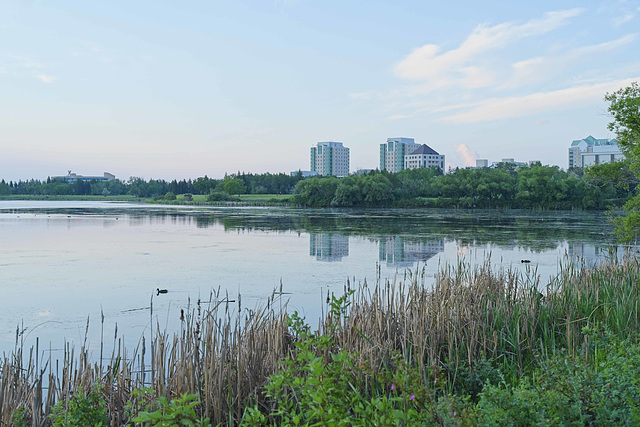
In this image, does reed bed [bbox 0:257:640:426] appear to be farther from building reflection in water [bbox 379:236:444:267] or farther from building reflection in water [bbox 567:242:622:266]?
building reflection in water [bbox 567:242:622:266]

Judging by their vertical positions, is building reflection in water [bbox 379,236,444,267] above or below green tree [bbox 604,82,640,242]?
below

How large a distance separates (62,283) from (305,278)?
566 cm

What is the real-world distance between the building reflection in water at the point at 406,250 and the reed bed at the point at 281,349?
8756 mm

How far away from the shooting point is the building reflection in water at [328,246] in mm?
18469

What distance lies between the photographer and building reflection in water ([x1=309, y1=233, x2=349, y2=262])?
1847cm

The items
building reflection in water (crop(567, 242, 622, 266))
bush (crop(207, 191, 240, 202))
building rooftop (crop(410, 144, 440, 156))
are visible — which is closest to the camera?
building reflection in water (crop(567, 242, 622, 266))

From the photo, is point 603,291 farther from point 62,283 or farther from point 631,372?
point 62,283

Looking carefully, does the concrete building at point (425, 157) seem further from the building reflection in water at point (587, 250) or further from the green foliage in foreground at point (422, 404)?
the green foliage in foreground at point (422, 404)

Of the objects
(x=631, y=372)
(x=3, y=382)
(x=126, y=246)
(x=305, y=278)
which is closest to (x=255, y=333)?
(x=3, y=382)

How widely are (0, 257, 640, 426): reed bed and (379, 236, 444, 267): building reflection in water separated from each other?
28.7 feet

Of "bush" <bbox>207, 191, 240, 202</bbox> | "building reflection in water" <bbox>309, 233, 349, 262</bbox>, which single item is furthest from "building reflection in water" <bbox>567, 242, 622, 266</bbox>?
"bush" <bbox>207, 191, 240, 202</bbox>

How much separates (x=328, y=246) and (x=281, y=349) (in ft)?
53.7

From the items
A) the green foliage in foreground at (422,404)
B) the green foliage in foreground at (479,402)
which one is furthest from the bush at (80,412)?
the green foliage in foreground at (479,402)

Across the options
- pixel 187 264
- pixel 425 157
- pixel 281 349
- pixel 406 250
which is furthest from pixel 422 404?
pixel 425 157
